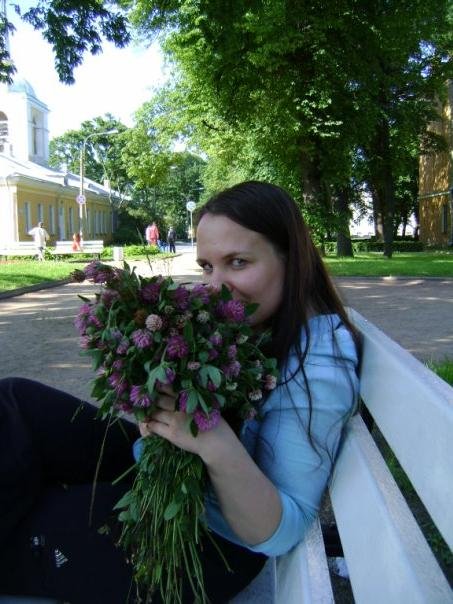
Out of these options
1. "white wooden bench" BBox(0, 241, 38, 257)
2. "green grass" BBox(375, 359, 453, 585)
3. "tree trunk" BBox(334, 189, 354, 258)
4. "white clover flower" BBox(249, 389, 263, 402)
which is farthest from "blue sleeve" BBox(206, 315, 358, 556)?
"white wooden bench" BBox(0, 241, 38, 257)

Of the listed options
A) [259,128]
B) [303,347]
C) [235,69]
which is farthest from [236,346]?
[259,128]

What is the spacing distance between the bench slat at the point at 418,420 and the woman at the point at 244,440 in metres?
0.10

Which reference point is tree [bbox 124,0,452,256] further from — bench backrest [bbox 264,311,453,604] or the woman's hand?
the woman's hand

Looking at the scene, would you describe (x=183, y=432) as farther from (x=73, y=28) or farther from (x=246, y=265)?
(x=73, y=28)

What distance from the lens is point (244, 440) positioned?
1.55m

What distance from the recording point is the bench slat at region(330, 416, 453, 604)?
88 cm

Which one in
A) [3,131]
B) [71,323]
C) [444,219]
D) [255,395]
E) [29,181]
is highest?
[3,131]

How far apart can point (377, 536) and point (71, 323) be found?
8338 mm

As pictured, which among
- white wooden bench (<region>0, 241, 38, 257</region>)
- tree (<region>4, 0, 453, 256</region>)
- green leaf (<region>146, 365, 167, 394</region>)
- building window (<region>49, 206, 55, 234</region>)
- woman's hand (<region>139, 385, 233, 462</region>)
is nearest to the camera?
green leaf (<region>146, 365, 167, 394</region>)

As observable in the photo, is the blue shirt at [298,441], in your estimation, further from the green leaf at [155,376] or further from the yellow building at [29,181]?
the yellow building at [29,181]

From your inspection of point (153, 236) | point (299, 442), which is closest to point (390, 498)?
point (299, 442)

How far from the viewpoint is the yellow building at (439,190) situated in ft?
107

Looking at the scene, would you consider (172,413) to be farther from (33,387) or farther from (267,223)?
(33,387)

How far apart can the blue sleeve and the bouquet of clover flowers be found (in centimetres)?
8
